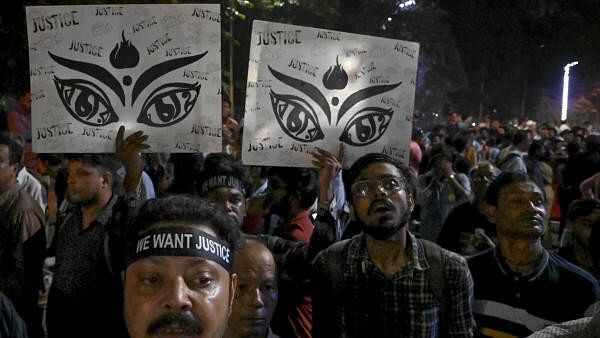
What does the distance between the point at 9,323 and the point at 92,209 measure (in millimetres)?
1294

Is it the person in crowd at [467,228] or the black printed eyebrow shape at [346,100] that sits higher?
the black printed eyebrow shape at [346,100]

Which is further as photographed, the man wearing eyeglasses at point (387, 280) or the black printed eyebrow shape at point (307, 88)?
the black printed eyebrow shape at point (307, 88)

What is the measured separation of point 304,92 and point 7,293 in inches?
88.2

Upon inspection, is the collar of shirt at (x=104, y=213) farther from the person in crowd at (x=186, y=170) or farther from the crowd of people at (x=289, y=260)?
the person in crowd at (x=186, y=170)

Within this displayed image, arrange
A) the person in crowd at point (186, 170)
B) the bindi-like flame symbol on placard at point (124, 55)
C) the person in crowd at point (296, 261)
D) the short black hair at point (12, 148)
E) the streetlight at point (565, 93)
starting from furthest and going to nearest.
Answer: the streetlight at point (565, 93) < the person in crowd at point (186, 170) < the short black hair at point (12, 148) < the bindi-like flame symbol on placard at point (124, 55) < the person in crowd at point (296, 261)

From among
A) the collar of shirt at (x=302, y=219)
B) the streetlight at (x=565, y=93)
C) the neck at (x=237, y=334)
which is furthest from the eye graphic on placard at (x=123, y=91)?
the streetlight at (x=565, y=93)

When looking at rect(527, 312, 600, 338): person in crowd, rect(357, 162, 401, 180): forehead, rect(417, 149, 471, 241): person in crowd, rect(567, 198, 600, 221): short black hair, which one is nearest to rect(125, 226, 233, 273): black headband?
rect(527, 312, 600, 338): person in crowd

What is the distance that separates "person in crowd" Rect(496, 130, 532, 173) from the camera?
7.63 meters

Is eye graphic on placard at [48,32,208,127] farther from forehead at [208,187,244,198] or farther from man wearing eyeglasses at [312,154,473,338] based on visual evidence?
man wearing eyeglasses at [312,154,473,338]

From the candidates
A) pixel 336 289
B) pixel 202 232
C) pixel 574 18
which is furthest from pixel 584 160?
pixel 574 18

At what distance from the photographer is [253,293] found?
3.11m

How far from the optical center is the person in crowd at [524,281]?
3.54 m

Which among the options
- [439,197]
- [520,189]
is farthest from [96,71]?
[439,197]

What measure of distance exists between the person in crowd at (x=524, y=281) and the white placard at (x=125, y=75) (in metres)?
1.71
